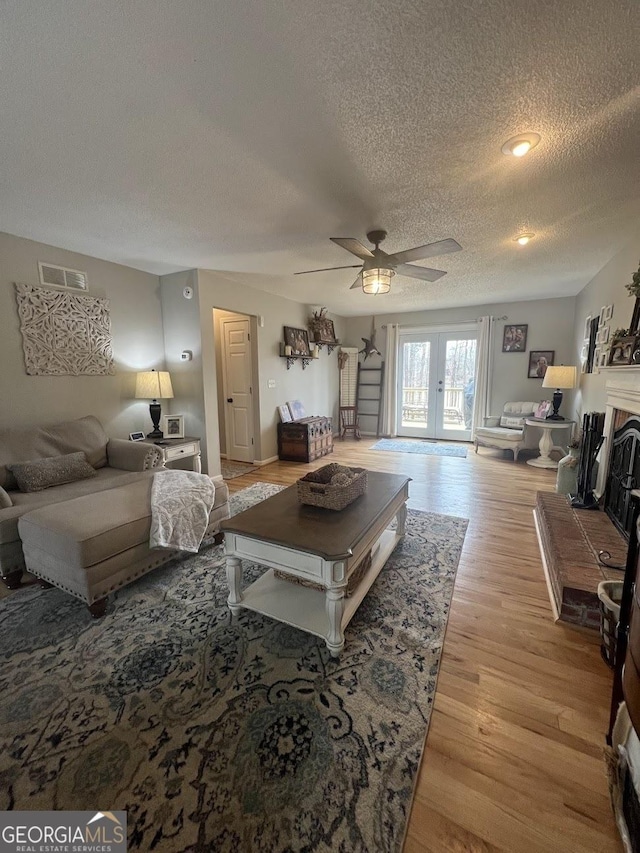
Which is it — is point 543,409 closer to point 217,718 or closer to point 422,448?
point 422,448

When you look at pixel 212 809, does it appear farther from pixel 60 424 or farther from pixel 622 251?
pixel 622 251

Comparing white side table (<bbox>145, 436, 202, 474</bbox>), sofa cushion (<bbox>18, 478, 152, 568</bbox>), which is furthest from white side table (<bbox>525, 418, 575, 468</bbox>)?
sofa cushion (<bbox>18, 478, 152, 568</bbox>)

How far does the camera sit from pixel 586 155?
71.7 inches

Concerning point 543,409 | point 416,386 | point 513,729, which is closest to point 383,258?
point 513,729

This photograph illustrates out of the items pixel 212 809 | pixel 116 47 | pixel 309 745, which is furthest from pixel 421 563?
pixel 116 47

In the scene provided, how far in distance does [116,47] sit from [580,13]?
158 centimetres

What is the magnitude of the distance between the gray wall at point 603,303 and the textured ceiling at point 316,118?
0.39m

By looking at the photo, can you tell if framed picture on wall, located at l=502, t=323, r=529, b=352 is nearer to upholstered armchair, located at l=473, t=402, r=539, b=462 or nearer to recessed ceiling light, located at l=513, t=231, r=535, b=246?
upholstered armchair, located at l=473, t=402, r=539, b=462

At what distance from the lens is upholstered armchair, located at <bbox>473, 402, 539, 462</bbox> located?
5.07m

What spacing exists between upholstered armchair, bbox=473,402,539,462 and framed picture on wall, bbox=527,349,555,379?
543 mm

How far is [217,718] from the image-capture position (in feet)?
4.38

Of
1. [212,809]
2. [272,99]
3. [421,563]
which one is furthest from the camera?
[421,563]

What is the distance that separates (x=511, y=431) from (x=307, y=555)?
4610mm

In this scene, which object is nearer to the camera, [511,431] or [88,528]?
[88,528]
